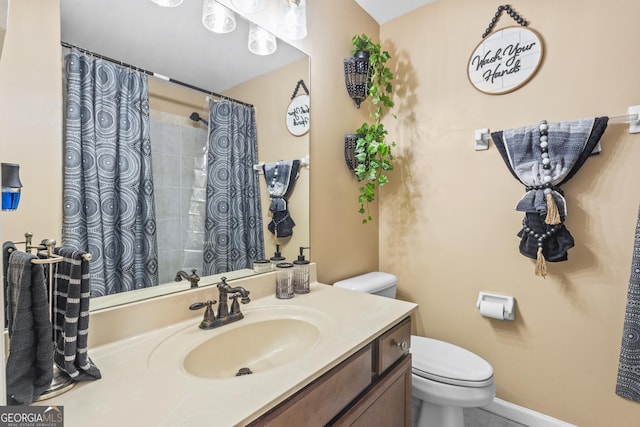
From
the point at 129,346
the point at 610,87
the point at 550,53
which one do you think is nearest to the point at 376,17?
the point at 550,53

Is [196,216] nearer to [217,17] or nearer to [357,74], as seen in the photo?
[217,17]

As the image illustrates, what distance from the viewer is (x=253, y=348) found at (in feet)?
3.40

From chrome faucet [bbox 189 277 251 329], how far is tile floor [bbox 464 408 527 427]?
142 cm

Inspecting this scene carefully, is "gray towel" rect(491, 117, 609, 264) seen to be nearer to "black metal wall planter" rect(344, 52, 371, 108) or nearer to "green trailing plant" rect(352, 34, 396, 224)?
"green trailing plant" rect(352, 34, 396, 224)

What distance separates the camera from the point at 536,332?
1525 mm

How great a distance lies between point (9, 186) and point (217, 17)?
0.94m


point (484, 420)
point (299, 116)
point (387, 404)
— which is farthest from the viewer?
point (484, 420)

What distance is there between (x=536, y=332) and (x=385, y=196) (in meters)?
1.09

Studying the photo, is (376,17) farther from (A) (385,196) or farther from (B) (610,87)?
(B) (610,87)

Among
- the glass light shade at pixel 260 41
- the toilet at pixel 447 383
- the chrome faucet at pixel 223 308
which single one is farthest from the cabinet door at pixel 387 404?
the glass light shade at pixel 260 41

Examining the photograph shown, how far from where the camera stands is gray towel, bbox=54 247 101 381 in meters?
0.65

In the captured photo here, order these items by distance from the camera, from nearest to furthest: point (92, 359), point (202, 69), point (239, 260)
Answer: point (92, 359) → point (202, 69) → point (239, 260)

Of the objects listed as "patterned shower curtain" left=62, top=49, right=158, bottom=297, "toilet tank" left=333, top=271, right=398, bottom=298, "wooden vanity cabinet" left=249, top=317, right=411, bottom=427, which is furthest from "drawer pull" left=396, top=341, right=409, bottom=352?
"patterned shower curtain" left=62, top=49, right=158, bottom=297

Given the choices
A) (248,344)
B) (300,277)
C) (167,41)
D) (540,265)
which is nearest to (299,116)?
(167,41)
